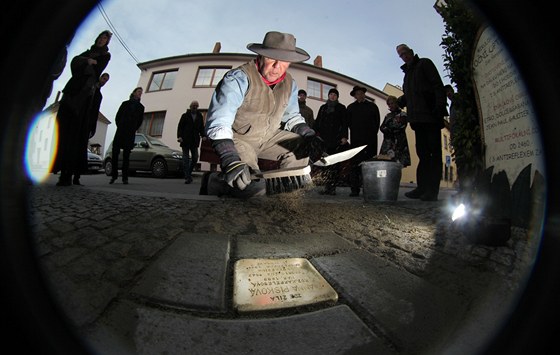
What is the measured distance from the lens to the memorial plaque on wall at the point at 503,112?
0.48 metres

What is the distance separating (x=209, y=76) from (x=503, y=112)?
64 cm

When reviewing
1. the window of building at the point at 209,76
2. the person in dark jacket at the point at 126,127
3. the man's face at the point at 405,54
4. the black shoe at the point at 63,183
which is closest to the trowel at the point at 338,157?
the man's face at the point at 405,54

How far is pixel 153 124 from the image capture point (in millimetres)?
682

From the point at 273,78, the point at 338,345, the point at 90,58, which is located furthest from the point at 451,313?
the point at 90,58

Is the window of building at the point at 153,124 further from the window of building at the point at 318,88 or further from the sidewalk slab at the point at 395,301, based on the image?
the sidewalk slab at the point at 395,301

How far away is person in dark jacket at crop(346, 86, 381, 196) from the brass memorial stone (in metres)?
0.32

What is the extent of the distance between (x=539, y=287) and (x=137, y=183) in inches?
32.1

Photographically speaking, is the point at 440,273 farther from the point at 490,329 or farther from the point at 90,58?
the point at 90,58

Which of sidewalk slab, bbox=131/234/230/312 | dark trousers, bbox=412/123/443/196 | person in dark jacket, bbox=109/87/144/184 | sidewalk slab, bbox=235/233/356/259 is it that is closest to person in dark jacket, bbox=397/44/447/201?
dark trousers, bbox=412/123/443/196

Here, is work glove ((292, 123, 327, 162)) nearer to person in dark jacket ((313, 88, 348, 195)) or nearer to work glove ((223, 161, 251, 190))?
person in dark jacket ((313, 88, 348, 195))

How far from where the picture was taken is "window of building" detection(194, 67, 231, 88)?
67 centimetres

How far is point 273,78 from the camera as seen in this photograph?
0.76 metres

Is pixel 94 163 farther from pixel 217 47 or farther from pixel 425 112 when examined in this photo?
pixel 425 112

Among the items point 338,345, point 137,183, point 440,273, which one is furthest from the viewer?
point 137,183
